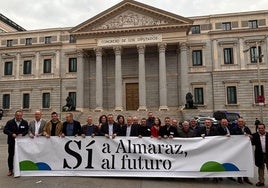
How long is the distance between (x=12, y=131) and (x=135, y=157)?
417 cm

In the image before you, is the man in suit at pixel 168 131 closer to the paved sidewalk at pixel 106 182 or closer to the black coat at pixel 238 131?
the paved sidewalk at pixel 106 182

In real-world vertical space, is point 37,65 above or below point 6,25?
below

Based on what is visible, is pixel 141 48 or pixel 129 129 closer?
pixel 129 129

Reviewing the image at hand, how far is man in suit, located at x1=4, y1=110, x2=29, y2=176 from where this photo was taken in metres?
8.98

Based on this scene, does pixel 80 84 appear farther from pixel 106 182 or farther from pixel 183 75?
pixel 106 182

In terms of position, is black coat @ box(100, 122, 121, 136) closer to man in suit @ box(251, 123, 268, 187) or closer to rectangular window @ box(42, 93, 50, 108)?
man in suit @ box(251, 123, 268, 187)

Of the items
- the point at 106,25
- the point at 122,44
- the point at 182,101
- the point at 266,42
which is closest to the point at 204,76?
the point at 182,101

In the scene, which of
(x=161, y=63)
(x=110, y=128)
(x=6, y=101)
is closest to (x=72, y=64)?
(x=6, y=101)

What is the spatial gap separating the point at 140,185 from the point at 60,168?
2749 millimetres

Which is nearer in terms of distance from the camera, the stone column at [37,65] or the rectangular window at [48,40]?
the stone column at [37,65]

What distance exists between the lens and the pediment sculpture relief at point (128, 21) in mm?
37594

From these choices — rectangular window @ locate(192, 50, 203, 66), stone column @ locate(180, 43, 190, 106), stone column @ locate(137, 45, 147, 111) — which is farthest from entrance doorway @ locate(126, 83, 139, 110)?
rectangular window @ locate(192, 50, 203, 66)

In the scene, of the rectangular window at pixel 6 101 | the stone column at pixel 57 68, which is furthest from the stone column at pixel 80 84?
the rectangular window at pixel 6 101

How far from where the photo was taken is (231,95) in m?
38.2
